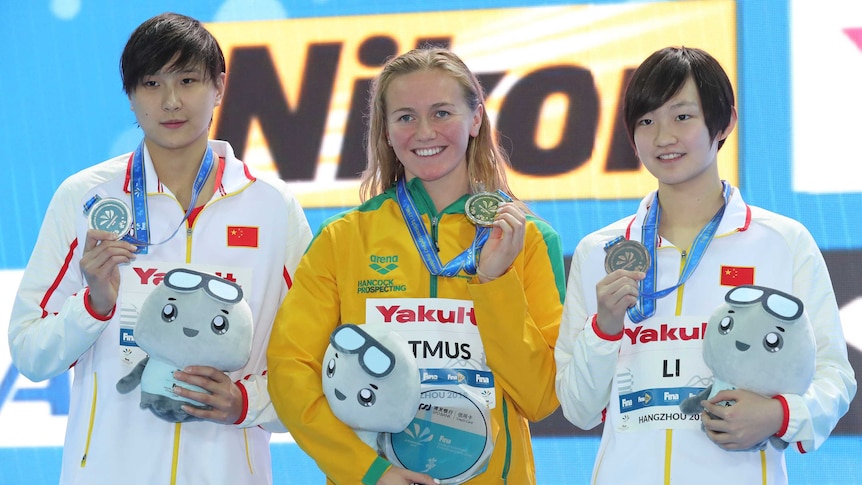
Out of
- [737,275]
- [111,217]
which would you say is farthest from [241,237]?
[737,275]

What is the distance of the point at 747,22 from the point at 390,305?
2.04 meters

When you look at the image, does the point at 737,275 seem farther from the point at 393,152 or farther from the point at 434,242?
the point at 393,152

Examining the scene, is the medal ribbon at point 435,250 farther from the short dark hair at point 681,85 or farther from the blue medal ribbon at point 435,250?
the short dark hair at point 681,85

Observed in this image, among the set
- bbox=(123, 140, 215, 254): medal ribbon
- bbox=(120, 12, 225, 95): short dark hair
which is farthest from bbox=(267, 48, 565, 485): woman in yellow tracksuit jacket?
bbox=(120, 12, 225, 95): short dark hair

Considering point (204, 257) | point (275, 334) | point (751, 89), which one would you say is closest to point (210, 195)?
point (204, 257)

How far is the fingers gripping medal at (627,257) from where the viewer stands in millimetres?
2256

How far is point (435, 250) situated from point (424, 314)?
157mm

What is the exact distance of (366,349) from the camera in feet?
7.14

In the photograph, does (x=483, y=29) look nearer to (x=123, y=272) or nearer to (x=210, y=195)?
(x=210, y=195)

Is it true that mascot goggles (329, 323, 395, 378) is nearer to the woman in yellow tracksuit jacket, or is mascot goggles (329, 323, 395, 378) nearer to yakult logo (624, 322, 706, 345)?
the woman in yellow tracksuit jacket

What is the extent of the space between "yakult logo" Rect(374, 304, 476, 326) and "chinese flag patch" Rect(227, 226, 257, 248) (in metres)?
0.43

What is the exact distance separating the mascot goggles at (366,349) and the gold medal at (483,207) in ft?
1.30

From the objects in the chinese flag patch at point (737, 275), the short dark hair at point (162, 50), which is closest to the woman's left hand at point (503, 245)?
the chinese flag patch at point (737, 275)

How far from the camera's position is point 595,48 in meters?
3.85
